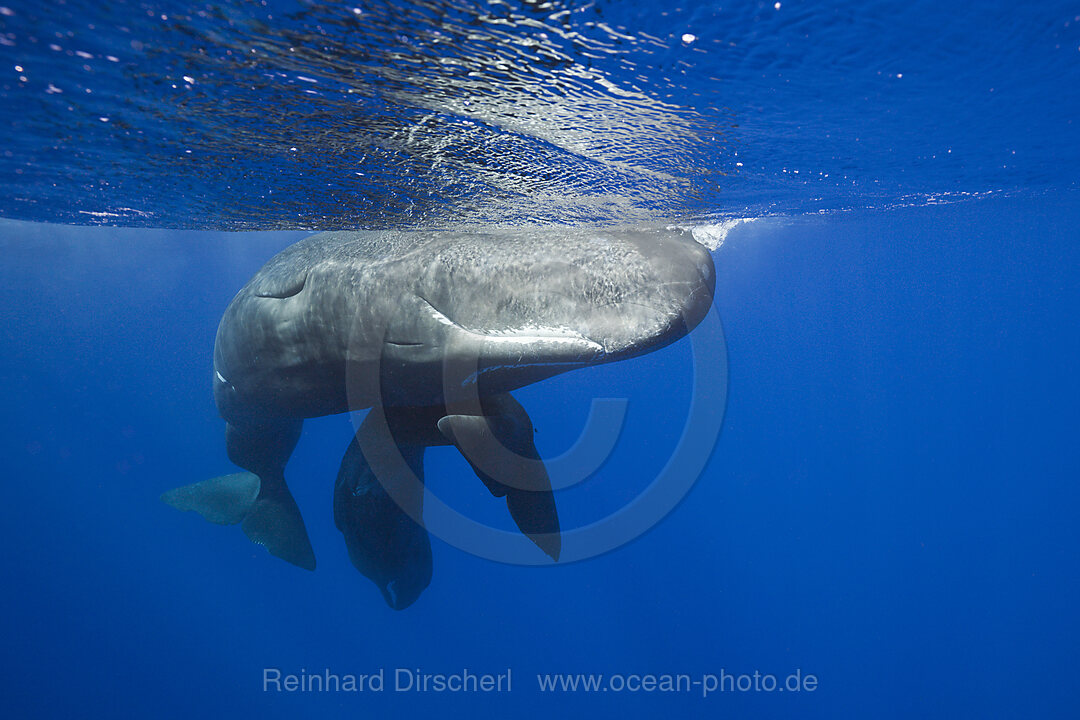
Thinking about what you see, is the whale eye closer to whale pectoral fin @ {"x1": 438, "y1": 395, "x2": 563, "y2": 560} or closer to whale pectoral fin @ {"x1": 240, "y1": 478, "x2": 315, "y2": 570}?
whale pectoral fin @ {"x1": 438, "y1": 395, "x2": 563, "y2": 560}

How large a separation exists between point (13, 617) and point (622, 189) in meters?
34.8

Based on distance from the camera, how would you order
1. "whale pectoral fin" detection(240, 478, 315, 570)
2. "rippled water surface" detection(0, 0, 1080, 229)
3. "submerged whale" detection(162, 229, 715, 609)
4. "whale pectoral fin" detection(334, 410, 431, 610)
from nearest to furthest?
"rippled water surface" detection(0, 0, 1080, 229)
"submerged whale" detection(162, 229, 715, 609)
"whale pectoral fin" detection(334, 410, 431, 610)
"whale pectoral fin" detection(240, 478, 315, 570)

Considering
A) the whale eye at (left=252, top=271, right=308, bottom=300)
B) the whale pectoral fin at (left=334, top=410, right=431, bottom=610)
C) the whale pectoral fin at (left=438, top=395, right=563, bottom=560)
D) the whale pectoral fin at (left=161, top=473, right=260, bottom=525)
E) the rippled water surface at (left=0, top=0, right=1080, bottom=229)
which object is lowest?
the whale pectoral fin at (left=161, top=473, right=260, bottom=525)

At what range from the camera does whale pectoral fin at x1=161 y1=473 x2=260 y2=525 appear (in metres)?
6.77

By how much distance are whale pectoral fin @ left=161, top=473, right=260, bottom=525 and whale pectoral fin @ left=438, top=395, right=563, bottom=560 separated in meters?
4.13

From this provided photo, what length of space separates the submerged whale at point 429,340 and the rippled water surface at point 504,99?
2.62ft

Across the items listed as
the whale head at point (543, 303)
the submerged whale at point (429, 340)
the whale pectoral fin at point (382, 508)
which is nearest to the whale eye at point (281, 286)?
the submerged whale at point (429, 340)

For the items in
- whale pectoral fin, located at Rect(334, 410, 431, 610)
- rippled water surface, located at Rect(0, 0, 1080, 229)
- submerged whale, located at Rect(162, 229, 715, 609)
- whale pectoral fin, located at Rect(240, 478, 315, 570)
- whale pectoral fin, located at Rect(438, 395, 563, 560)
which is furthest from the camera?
whale pectoral fin, located at Rect(240, 478, 315, 570)

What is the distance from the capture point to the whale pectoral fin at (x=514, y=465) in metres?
3.73

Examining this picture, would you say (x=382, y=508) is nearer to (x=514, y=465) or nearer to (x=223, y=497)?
(x=514, y=465)

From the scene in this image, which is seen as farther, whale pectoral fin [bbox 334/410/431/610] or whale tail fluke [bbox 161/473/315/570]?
whale tail fluke [bbox 161/473/315/570]

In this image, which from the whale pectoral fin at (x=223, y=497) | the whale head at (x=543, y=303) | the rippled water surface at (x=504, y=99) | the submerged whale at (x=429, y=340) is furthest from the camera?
the whale pectoral fin at (x=223, y=497)

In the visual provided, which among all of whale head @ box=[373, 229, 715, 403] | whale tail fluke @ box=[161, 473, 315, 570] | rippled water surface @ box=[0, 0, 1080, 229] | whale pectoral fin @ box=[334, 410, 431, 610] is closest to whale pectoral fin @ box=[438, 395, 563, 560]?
whale head @ box=[373, 229, 715, 403]

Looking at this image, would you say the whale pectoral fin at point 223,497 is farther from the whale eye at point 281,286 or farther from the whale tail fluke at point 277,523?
the whale eye at point 281,286
